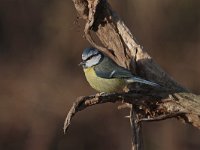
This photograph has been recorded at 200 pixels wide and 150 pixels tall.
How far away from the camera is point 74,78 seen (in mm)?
6348

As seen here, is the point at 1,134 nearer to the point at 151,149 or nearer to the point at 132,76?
the point at 151,149

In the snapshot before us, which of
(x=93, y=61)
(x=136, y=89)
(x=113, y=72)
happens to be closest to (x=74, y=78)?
(x=93, y=61)

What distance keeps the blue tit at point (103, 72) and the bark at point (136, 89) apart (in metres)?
0.09

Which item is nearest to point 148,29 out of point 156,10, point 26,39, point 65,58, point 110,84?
point 156,10

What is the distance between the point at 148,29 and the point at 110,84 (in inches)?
127

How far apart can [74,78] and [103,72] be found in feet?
11.0

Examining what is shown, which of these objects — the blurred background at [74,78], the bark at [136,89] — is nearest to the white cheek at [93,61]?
the bark at [136,89]

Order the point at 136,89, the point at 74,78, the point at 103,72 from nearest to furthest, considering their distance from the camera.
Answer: the point at 136,89, the point at 103,72, the point at 74,78

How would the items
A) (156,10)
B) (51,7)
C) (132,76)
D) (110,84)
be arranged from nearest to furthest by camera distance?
(132,76) → (110,84) → (156,10) → (51,7)

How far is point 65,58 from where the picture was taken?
6469mm

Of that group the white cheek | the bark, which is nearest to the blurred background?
the white cheek

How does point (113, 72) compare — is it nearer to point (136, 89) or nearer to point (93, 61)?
point (93, 61)

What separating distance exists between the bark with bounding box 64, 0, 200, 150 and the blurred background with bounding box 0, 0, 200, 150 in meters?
3.00

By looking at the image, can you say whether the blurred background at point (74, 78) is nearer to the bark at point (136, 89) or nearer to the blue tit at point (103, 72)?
the blue tit at point (103, 72)
